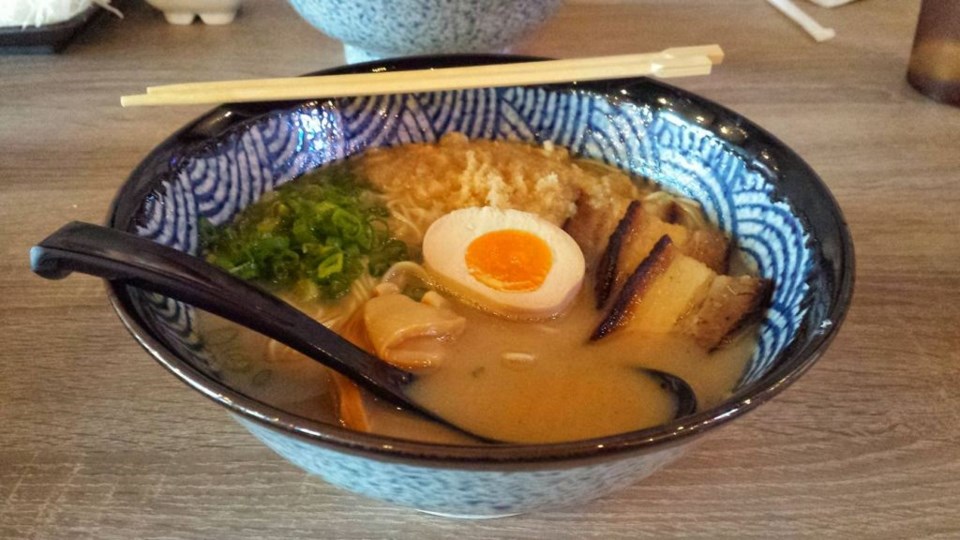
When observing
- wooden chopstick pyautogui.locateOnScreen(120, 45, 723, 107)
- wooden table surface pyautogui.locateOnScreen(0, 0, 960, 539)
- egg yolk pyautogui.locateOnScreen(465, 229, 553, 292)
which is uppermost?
wooden chopstick pyautogui.locateOnScreen(120, 45, 723, 107)

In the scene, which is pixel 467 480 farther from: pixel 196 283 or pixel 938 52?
pixel 938 52

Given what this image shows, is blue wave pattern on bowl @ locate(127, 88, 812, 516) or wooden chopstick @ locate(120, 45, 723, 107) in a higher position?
wooden chopstick @ locate(120, 45, 723, 107)

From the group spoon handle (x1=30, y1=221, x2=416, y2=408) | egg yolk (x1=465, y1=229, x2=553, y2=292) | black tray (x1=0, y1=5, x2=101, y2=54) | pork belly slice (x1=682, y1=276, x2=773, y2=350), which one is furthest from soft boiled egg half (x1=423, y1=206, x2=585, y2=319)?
black tray (x1=0, y1=5, x2=101, y2=54)

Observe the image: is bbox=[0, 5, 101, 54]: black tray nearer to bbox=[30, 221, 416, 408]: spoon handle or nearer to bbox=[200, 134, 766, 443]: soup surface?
bbox=[200, 134, 766, 443]: soup surface

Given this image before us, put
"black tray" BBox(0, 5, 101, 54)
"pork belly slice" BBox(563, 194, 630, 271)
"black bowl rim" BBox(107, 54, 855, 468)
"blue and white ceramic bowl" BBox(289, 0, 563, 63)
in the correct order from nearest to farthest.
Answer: "black bowl rim" BBox(107, 54, 855, 468)
"pork belly slice" BBox(563, 194, 630, 271)
"blue and white ceramic bowl" BBox(289, 0, 563, 63)
"black tray" BBox(0, 5, 101, 54)

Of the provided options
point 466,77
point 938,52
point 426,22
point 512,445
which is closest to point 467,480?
point 512,445
